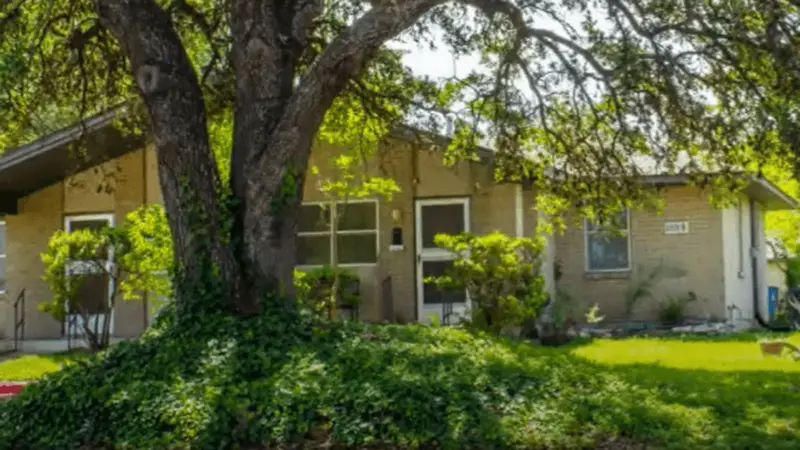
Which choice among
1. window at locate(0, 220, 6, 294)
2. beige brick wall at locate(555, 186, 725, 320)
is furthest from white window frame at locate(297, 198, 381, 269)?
window at locate(0, 220, 6, 294)

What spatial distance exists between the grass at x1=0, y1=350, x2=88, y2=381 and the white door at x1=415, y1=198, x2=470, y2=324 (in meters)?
5.85

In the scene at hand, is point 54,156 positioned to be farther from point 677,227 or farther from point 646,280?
point 677,227

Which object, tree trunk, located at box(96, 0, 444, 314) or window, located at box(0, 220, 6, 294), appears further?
window, located at box(0, 220, 6, 294)

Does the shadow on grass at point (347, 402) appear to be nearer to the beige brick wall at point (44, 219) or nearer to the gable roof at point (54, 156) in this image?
the gable roof at point (54, 156)

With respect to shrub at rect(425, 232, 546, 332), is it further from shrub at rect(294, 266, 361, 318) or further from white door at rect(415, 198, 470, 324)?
white door at rect(415, 198, 470, 324)

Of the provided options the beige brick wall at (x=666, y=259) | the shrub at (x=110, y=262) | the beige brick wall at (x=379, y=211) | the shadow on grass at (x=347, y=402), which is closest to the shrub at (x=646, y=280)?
the beige brick wall at (x=666, y=259)

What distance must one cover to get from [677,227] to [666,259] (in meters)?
0.66

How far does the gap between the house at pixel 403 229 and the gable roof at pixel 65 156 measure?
0.03 m

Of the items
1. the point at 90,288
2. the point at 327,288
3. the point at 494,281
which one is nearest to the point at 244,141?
the point at 494,281

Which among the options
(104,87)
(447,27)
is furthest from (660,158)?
(104,87)

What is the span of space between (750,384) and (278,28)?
6.00 meters

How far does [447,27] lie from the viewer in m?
14.0

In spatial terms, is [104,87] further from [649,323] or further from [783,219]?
[783,219]

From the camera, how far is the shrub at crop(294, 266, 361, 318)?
15.9 metres
